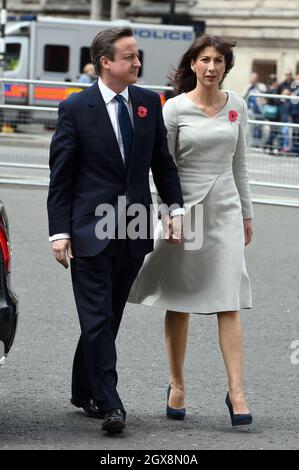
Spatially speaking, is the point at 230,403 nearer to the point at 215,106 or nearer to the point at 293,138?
the point at 215,106

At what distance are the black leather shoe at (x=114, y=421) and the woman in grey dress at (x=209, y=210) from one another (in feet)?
1.77

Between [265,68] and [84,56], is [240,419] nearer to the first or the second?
[84,56]

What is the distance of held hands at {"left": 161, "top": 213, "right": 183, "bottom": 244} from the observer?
607 centimetres

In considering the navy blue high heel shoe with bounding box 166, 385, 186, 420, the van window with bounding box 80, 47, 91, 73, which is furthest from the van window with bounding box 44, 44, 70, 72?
the navy blue high heel shoe with bounding box 166, 385, 186, 420

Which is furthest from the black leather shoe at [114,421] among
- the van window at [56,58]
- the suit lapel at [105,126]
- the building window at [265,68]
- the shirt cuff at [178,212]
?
the building window at [265,68]

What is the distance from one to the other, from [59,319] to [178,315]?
8.89ft

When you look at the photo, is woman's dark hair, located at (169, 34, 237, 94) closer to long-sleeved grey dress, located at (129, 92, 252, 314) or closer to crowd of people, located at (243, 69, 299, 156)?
long-sleeved grey dress, located at (129, 92, 252, 314)

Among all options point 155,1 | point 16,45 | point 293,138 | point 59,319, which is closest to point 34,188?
point 293,138

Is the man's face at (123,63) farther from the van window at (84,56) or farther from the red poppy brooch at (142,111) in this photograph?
the van window at (84,56)

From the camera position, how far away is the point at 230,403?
6.14 m

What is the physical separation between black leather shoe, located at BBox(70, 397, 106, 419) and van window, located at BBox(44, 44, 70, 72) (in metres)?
30.5

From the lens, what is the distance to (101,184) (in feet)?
19.4

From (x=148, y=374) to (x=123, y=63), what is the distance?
2.09m

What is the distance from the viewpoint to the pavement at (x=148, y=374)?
5.96 meters
